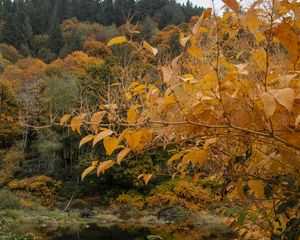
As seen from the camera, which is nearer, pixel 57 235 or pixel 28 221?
pixel 57 235

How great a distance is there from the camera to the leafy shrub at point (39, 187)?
1733 cm

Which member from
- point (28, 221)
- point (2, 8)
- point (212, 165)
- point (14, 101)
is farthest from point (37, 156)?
point (2, 8)

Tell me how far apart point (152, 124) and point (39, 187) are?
17558 mm

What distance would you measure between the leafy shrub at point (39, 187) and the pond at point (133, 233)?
18.3ft

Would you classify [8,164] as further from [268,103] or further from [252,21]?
[268,103]

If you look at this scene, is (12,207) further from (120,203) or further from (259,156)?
(259,156)

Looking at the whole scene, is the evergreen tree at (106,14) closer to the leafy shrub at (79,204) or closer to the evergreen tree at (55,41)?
the evergreen tree at (55,41)

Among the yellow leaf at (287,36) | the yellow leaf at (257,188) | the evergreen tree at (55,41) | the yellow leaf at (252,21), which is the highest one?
the evergreen tree at (55,41)

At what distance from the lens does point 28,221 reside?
12.8 metres

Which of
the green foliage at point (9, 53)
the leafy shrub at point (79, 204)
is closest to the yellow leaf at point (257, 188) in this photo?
the leafy shrub at point (79, 204)

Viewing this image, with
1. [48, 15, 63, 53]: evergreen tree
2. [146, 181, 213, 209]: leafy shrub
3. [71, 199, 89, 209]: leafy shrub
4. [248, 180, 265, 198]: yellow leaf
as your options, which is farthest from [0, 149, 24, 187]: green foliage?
[48, 15, 63, 53]: evergreen tree

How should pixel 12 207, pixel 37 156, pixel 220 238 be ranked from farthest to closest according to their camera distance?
pixel 37 156 → pixel 12 207 → pixel 220 238

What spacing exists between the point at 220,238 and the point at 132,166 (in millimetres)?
7544

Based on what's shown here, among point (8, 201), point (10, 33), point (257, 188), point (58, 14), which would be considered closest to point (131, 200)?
point (8, 201)
